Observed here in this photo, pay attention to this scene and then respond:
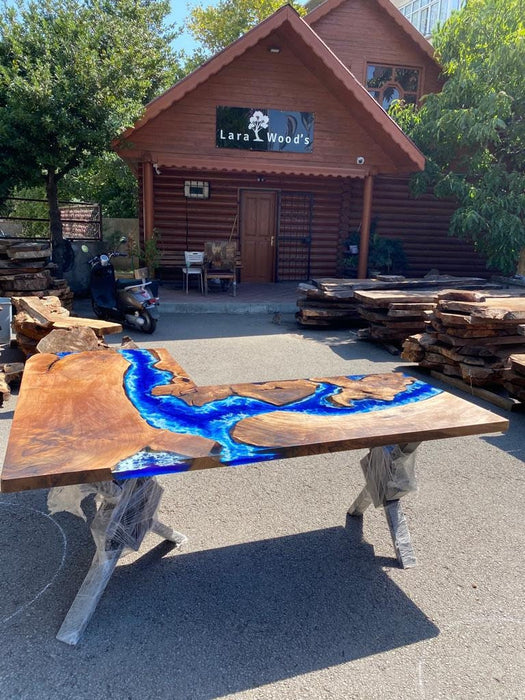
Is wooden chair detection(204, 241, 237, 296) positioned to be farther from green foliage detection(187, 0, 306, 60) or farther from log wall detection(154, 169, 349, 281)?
green foliage detection(187, 0, 306, 60)

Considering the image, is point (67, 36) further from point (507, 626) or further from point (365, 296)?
point (507, 626)

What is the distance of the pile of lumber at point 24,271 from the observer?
8.95 m

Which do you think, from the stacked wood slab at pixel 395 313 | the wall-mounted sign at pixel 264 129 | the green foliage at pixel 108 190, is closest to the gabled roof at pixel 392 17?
the wall-mounted sign at pixel 264 129

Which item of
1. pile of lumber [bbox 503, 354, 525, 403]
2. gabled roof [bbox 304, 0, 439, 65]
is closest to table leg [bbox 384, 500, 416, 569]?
pile of lumber [bbox 503, 354, 525, 403]

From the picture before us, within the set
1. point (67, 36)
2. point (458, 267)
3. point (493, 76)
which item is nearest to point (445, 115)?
point (493, 76)

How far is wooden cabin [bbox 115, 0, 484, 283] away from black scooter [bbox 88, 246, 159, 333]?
9.39 feet

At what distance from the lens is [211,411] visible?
8.45 feet

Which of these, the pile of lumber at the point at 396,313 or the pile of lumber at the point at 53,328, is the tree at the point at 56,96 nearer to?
the pile of lumber at the point at 53,328

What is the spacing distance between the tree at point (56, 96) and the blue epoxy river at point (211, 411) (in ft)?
25.0

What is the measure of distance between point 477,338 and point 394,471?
3780mm

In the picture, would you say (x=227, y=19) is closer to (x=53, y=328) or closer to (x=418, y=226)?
(x=418, y=226)

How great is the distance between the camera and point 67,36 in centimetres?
988

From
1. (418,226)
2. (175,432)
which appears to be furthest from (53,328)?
(418,226)

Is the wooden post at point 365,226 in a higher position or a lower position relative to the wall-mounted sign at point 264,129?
lower
